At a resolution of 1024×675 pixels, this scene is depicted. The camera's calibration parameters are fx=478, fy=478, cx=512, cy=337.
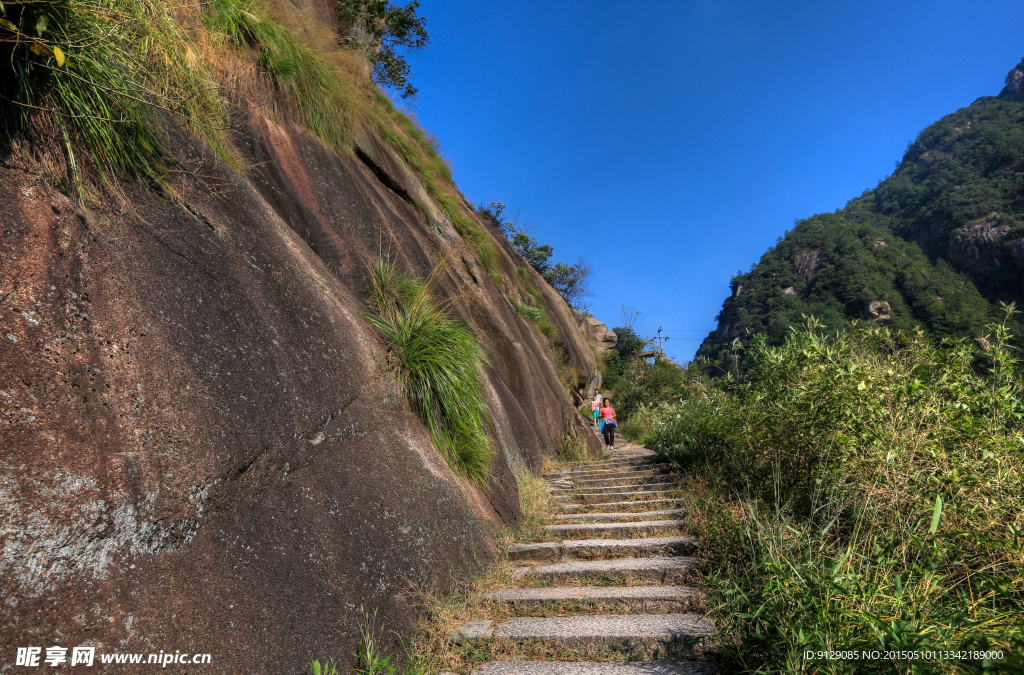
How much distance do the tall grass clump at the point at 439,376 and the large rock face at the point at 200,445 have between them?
0.21 m

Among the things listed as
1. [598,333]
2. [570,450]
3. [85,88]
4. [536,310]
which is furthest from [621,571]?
[598,333]

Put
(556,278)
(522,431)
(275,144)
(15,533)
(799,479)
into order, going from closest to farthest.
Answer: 1. (15,533)
2. (799,479)
3. (275,144)
4. (522,431)
5. (556,278)

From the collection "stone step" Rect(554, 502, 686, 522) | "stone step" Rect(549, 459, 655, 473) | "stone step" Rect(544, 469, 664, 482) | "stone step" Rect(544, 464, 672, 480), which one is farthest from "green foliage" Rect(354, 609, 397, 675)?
"stone step" Rect(549, 459, 655, 473)

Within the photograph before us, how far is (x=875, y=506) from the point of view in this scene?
3.21m

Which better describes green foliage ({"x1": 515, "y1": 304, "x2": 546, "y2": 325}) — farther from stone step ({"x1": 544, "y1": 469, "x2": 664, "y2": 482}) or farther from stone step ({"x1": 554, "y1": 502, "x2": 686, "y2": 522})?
stone step ({"x1": 554, "y1": 502, "x2": 686, "y2": 522})

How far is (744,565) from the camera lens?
3.45 metres

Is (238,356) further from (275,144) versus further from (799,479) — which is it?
(799,479)

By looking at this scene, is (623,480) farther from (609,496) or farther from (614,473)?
(609,496)

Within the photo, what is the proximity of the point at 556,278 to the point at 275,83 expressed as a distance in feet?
87.4

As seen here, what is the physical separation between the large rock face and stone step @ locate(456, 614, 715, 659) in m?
0.66

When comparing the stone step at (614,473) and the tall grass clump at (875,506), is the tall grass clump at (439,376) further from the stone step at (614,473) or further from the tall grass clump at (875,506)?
the stone step at (614,473)

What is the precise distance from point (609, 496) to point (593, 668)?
14.3 ft

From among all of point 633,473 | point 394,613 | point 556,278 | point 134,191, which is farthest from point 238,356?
point 556,278

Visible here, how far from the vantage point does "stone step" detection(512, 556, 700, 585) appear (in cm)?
376
